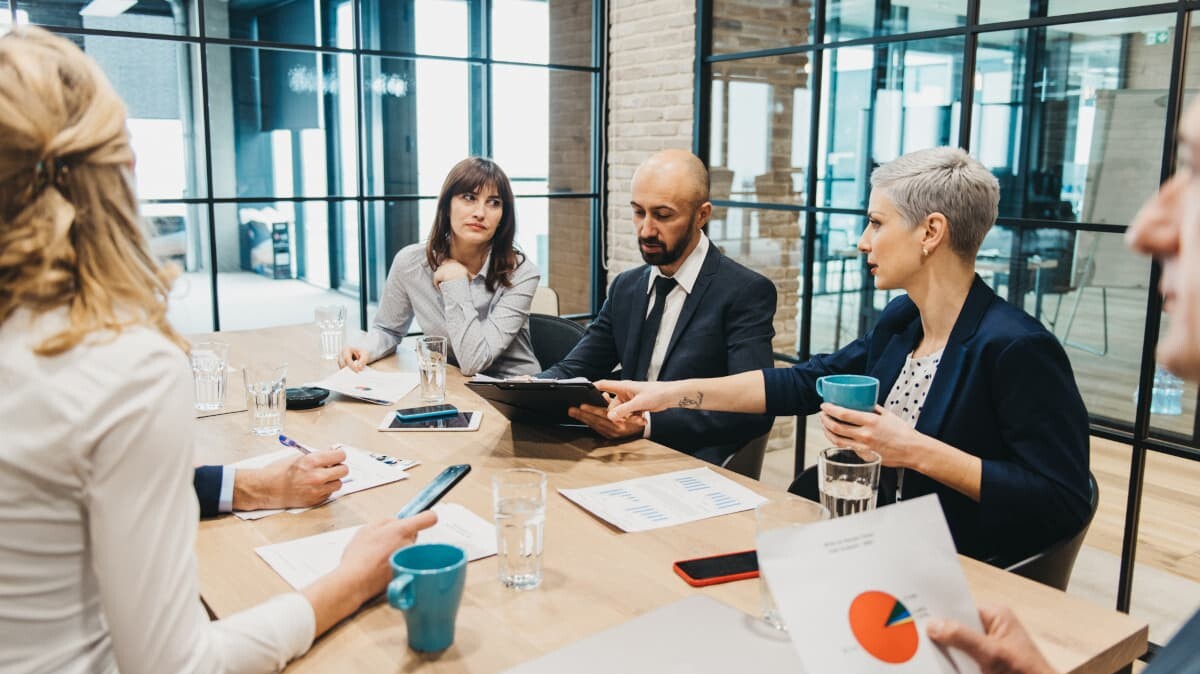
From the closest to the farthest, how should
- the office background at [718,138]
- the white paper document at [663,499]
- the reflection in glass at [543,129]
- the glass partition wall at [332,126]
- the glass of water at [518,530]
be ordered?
the glass of water at [518,530]
the white paper document at [663,499]
the office background at [718,138]
the glass partition wall at [332,126]
the reflection in glass at [543,129]

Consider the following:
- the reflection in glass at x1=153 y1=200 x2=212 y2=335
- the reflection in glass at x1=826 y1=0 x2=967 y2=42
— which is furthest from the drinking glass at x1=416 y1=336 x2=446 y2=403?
the reflection in glass at x1=826 y1=0 x2=967 y2=42

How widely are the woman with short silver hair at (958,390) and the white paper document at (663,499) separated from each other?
0.23 m

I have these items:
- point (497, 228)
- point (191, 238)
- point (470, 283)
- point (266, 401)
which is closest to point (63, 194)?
point (266, 401)

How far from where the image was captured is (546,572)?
57.4 inches

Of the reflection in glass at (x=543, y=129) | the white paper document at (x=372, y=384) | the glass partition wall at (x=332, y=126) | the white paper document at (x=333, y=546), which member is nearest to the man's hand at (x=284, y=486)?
the white paper document at (x=333, y=546)

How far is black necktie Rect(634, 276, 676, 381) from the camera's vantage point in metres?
2.86

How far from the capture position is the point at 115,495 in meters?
0.93

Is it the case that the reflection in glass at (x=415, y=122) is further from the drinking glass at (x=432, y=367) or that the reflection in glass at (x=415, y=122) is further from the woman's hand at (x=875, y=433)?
the woman's hand at (x=875, y=433)

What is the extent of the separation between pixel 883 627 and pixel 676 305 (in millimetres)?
1924

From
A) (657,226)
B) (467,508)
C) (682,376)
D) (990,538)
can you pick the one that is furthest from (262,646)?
(657,226)

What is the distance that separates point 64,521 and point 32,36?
0.51 meters

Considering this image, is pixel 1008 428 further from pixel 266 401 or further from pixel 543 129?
pixel 543 129

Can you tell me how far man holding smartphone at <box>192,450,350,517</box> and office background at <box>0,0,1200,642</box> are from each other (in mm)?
2526

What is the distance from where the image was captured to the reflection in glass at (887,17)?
138 inches
